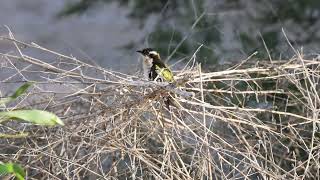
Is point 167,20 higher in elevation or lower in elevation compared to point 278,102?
higher

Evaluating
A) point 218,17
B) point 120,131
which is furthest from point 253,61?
point 218,17

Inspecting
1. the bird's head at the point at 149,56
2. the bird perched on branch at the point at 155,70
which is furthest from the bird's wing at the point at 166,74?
the bird's head at the point at 149,56

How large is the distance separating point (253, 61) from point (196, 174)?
3.36ft

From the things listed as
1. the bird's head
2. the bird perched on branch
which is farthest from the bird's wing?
the bird's head

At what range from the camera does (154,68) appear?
356 cm

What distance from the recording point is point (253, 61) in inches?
156

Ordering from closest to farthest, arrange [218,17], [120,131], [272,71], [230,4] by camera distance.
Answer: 1. [120,131]
2. [272,71]
3. [218,17]
4. [230,4]

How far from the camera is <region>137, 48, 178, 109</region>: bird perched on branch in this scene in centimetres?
325

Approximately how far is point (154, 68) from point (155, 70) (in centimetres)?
4

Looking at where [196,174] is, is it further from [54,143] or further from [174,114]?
[54,143]

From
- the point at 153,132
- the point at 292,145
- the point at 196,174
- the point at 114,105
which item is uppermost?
the point at 114,105

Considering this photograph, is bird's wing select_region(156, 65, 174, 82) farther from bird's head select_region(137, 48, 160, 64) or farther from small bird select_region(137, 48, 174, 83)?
bird's head select_region(137, 48, 160, 64)

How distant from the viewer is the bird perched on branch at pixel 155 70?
3.25 metres

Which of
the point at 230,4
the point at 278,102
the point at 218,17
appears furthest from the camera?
the point at 230,4
